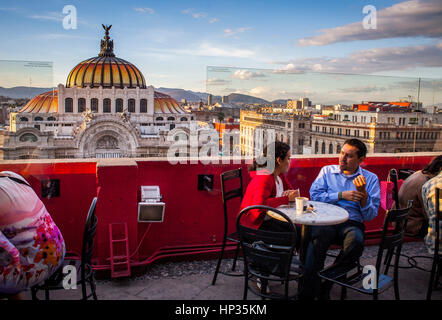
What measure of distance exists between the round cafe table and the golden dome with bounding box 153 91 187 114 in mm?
58700

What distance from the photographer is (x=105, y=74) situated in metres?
59.3

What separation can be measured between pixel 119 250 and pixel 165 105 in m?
59.7

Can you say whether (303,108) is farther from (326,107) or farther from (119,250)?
(119,250)

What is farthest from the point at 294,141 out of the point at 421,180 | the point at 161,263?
the point at 161,263

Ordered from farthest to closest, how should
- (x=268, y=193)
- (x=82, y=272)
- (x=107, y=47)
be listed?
(x=107, y=47) < (x=268, y=193) < (x=82, y=272)

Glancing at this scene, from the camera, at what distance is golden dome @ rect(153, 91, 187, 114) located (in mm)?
60694

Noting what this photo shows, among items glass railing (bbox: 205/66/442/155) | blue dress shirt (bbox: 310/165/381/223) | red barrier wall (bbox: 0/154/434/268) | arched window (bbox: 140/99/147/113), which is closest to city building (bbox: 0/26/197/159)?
arched window (bbox: 140/99/147/113)

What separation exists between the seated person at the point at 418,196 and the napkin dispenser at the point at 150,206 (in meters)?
2.01

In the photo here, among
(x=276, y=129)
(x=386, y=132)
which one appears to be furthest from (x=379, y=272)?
(x=386, y=132)

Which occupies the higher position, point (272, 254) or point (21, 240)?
point (21, 240)

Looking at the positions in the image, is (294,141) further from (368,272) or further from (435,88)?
(368,272)

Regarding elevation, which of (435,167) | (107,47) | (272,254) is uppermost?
(107,47)

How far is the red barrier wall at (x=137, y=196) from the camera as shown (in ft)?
10.5

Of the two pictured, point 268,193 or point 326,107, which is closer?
point 268,193
